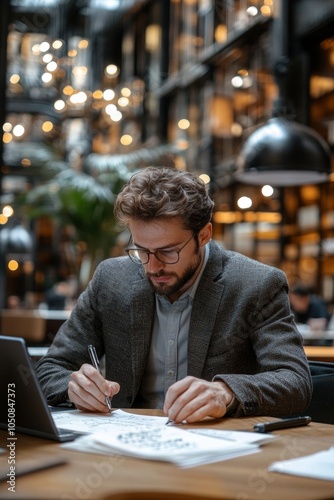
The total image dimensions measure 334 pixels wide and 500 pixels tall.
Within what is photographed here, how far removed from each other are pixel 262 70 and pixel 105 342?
9.60 m

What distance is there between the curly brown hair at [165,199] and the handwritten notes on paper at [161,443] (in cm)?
69

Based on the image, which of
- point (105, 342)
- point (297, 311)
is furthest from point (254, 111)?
point (105, 342)

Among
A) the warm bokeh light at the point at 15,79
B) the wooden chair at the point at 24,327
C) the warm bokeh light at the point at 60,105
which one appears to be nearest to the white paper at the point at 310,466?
the wooden chair at the point at 24,327

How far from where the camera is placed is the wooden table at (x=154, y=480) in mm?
1280

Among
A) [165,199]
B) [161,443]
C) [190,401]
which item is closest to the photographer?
[161,443]

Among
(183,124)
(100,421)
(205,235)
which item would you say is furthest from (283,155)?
(183,124)

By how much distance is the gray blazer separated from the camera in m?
2.27

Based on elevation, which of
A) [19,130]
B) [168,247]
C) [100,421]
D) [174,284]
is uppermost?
[19,130]

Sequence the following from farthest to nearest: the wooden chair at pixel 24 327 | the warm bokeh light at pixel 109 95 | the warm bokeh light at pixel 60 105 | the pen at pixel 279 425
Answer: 1. the warm bokeh light at pixel 60 105
2. the warm bokeh light at pixel 109 95
3. the wooden chair at pixel 24 327
4. the pen at pixel 279 425

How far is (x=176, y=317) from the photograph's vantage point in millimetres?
2523

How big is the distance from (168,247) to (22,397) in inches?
29.5

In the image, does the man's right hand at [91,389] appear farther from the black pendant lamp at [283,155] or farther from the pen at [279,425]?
the black pendant lamp at [283,155]

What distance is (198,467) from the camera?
4.79ft

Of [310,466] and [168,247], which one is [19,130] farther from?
[310,466]
